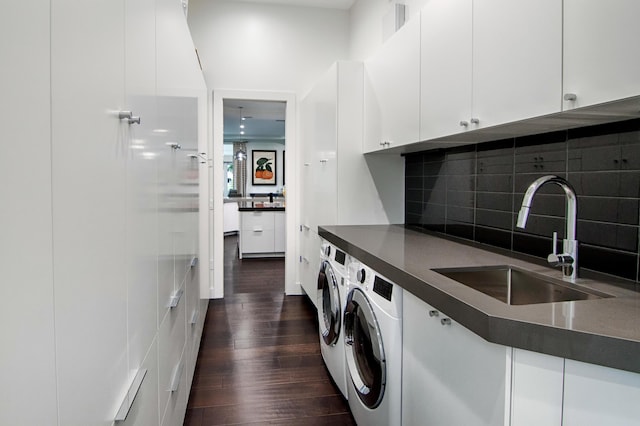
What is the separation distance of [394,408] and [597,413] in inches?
32.8

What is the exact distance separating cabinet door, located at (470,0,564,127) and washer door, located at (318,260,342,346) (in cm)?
125

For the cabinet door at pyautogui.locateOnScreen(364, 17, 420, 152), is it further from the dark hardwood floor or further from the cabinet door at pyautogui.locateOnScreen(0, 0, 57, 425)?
the cabinet door at pyautogui.locateOnScreen(0, 0, 57, 425)

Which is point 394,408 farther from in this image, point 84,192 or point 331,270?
point 84,192

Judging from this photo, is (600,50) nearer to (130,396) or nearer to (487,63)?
(487,63)

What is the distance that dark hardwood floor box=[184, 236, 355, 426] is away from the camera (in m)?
2.28

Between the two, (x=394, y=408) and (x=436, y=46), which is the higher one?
(x=436, y=46)

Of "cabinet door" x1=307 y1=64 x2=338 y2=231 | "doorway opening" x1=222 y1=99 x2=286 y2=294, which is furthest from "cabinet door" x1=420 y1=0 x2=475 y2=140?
"doorway opening" x1=222 y1=99 x2=286 y2=294

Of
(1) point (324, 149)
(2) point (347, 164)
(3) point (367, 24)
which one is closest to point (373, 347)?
(2) point (347, 164)

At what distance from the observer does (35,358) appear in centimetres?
59

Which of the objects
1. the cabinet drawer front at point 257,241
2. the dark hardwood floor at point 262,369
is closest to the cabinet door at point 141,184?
the dark hardwood floor at point 262,369

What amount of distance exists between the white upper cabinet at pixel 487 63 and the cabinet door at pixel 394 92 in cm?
10

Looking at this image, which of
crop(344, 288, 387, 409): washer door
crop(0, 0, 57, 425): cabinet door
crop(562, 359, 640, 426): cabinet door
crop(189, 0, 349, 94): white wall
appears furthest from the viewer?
crop(189, 0, 349, 94): white wall

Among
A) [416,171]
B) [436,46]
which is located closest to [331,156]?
[416,171]

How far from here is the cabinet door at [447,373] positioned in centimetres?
104
